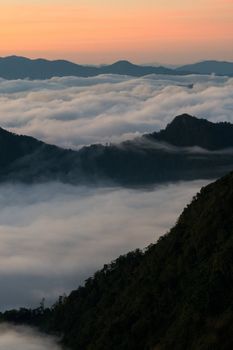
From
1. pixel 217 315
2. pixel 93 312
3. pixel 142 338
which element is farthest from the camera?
pixel 93 312

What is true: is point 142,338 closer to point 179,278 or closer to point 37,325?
point 179,278

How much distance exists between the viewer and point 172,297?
122m

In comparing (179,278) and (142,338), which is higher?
(179,278)

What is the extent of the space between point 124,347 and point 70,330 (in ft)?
146

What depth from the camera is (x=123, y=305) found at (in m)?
137

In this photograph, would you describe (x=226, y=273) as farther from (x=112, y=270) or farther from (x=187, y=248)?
(x=112, y=270)

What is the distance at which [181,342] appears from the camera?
9412 cm

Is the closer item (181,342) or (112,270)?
(181,342)

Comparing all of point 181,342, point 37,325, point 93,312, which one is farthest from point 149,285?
point 37,325

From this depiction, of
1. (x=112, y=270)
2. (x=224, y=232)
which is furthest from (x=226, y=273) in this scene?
(x=112, y=270)

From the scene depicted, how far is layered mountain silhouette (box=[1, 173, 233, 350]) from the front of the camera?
9588 cm

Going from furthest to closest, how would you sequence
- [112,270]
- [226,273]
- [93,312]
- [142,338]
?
[112,270] < [93,312] < [142,338] < [226,273]

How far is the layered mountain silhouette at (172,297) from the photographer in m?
95.9

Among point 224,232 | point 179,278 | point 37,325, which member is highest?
point 224,232
